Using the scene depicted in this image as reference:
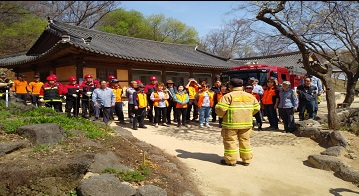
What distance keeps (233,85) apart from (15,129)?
4044 millimetres

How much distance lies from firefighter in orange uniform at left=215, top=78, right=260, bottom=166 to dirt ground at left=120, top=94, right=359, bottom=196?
29 cm

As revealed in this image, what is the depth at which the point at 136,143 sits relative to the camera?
19.4 ft

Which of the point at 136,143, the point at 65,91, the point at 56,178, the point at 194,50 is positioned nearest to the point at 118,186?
the point at 56,178

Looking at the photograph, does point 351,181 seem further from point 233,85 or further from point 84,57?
point 84,57

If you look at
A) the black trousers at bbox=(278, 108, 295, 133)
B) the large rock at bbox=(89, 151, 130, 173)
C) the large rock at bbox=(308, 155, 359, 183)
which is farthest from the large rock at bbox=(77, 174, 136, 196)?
the black trousers at bbox=(278, 108, 295, 133)

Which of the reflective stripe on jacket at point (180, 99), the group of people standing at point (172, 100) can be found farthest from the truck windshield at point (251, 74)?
the reflective stripe on jacket at point (180, 99)

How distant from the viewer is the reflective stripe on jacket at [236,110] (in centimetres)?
513

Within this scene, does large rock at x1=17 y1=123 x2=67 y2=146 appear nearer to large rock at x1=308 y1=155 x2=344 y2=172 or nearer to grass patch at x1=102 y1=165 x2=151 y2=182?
grass patch at x1=102 y1=165 x2=151 y2=182

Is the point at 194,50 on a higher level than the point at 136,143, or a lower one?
higher

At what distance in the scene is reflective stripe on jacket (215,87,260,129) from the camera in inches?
202

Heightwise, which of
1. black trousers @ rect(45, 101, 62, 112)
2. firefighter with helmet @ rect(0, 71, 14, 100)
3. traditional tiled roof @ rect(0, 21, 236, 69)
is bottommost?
black trousers @ rect(45, 101, 62, 112)

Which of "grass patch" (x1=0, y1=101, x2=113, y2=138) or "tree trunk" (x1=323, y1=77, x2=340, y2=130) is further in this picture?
"tree trunk" (x1=323, y1=77, x2=340, y2=130)

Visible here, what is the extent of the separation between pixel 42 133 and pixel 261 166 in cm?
406

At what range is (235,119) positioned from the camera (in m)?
5.12
